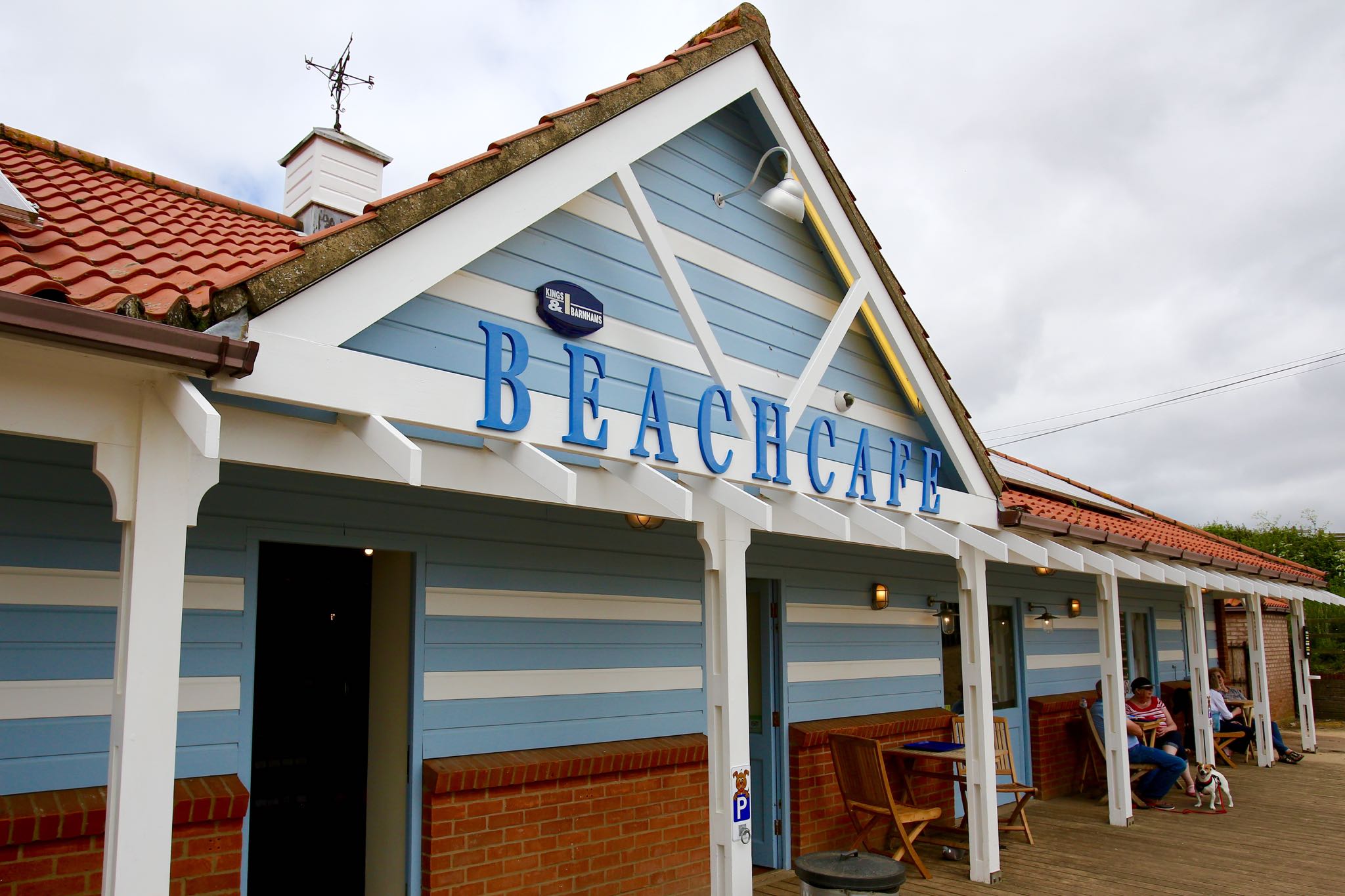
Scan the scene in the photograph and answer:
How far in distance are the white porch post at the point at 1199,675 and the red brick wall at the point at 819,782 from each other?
4468 mm

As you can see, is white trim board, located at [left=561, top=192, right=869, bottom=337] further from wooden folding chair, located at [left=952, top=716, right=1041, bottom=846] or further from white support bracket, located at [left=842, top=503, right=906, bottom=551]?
wooden folding chair, located at [left=952, top=716, right=1041, bottom=846]

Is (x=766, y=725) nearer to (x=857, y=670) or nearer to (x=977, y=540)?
(x=857, y=670)

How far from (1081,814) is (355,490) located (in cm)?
782

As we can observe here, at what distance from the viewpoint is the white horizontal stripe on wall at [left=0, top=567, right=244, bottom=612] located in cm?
345

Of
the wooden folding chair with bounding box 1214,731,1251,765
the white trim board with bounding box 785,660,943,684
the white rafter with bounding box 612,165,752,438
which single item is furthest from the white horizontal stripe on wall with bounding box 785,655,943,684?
the wooden folding chair with bounding box 1214,731,1251,765

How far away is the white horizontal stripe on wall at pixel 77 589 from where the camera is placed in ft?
11.3

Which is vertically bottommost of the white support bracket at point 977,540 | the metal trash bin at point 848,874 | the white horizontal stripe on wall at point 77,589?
the metal trash bin at point 848,874

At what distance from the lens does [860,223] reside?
261 inches

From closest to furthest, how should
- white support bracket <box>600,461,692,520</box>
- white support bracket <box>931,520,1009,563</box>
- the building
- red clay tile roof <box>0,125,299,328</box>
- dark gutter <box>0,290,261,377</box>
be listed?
1. dark gutter <box>0,290,261,377</box>
2. red clay tile roof <box>0,125,299,328</box>
3. the building
4. white support bracket <box>600,461,692,520</box>
5. white support bracket <box>931,520,1009,563</box>

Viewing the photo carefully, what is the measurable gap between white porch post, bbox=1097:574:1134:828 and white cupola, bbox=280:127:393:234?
7011 millimetres

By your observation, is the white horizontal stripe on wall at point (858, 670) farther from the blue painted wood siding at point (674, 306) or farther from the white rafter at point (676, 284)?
the white rafter at point (676, 284)

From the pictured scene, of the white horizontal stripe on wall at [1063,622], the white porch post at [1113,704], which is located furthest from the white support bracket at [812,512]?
the white horizontal stripe on wall at [1063,622]

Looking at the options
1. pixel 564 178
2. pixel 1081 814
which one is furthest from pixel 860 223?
pixel 1081 814

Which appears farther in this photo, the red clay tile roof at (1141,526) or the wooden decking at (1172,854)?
the red clay tile roof at (1141,526)
